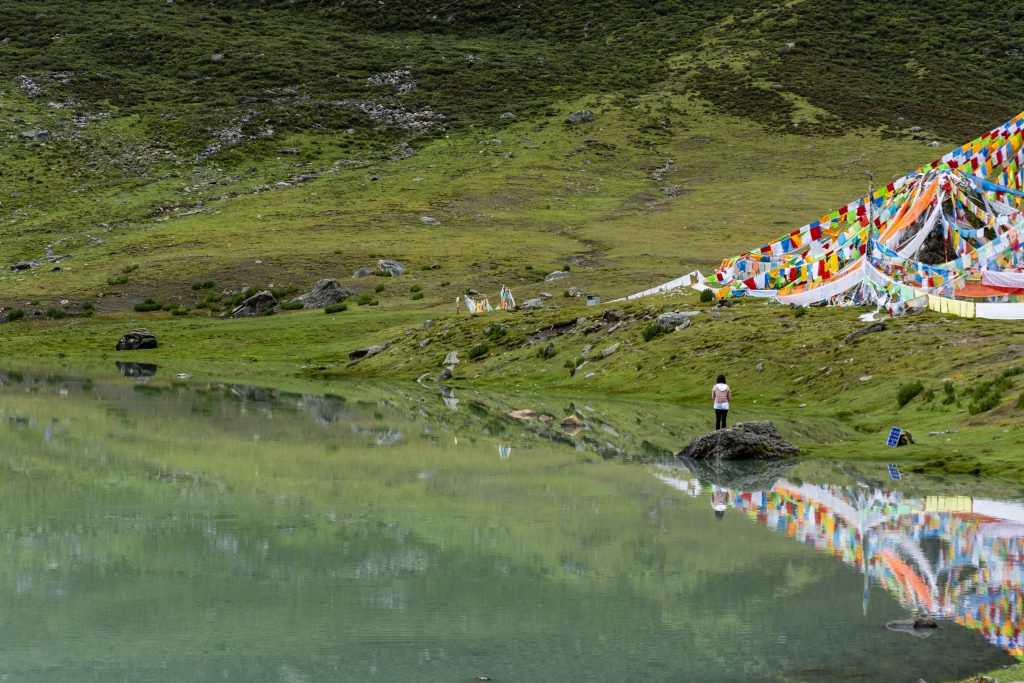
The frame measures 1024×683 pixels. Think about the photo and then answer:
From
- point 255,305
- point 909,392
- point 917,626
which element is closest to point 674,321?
point 909,392

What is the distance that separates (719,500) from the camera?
24828 mm

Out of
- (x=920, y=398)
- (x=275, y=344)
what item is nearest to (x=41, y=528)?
(x=920, y=398)

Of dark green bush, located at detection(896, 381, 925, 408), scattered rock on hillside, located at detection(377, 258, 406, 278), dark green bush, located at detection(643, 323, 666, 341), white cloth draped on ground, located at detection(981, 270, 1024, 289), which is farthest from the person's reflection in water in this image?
scattered rock on hillside, located at detection(377, 258, 406, 278)

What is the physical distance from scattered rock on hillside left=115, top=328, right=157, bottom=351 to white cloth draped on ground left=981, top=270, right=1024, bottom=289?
45.3 metres

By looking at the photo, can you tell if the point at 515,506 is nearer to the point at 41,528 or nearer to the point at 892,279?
the point at 41,528

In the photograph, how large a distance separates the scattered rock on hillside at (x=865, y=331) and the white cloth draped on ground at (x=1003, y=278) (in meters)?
4.69

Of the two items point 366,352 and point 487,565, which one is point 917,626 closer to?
point 487,565

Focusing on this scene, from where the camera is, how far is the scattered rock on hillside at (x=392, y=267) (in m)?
91.8

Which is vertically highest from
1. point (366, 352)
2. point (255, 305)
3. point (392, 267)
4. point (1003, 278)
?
point (1003, 278)

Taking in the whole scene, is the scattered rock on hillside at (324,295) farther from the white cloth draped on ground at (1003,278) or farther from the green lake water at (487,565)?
the green lake water at (487,565)

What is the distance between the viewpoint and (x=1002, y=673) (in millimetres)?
13375

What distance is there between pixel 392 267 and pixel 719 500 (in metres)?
69.4

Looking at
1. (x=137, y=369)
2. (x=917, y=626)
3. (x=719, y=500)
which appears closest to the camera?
(x=917, y=626)

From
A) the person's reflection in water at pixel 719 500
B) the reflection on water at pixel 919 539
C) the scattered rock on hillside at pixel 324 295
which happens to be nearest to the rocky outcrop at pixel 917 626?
the reflection on water at pixel 919 539
